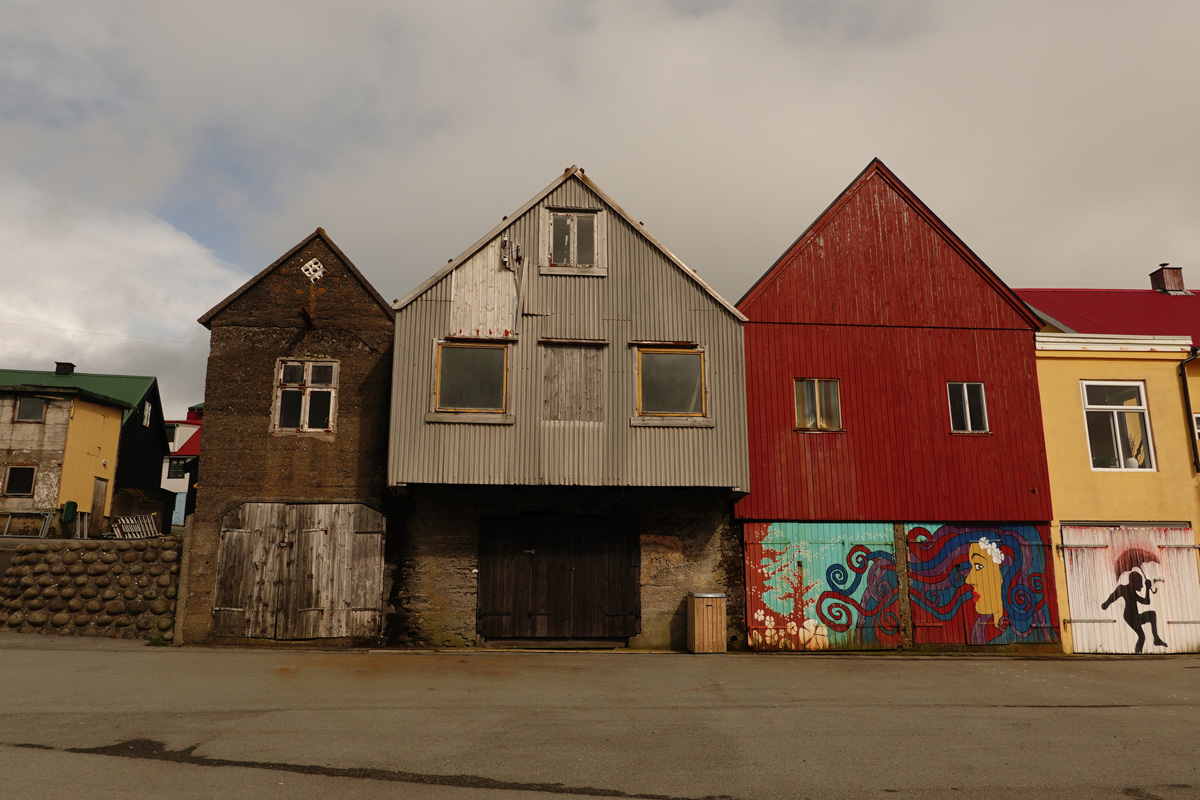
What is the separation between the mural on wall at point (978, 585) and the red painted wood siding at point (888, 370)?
18.9 inches

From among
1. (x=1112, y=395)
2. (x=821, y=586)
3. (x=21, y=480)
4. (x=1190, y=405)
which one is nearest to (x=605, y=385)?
(x=821, y=586)

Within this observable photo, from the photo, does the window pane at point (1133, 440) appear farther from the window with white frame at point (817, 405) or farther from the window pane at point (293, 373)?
the window pane at point (293, 373)

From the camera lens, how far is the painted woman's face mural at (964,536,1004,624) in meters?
16.6

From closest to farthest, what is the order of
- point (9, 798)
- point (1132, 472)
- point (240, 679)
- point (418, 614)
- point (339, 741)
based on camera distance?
point (9, 798)
point (339, 741)
point (240, 679)
point (418, 614)
point (1132, 472)

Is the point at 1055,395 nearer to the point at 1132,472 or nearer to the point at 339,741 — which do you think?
the point at 1132,472

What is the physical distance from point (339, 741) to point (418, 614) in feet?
25.2

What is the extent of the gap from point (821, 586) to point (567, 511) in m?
5.47

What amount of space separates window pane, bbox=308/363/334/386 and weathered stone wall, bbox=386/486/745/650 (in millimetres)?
2983

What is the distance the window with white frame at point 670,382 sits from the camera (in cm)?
1571

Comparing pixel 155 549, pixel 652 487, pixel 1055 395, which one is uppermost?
pixel 1055 395

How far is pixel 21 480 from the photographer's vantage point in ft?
90.4

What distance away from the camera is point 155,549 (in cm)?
1589

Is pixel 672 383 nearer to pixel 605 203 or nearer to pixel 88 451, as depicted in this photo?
pixel 605 203

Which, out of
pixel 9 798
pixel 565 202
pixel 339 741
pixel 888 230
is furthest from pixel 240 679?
pixel 888 230
